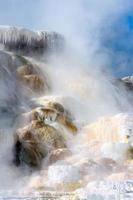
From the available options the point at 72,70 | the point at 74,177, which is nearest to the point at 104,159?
the point at 74,177

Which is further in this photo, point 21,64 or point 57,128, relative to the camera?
point 21,64

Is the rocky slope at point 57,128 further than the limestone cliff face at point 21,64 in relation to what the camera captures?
No

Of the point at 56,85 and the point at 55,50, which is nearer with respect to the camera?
the point at 56,85

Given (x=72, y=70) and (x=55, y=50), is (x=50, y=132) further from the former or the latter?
(x=55, y=50)

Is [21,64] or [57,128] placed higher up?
[21,64]

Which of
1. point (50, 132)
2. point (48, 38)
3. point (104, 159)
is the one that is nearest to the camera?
point (104, 159)

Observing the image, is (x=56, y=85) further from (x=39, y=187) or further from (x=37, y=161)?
(x=39, y=187)

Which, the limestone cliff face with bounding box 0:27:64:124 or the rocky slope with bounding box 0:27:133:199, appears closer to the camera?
the rocky slope with bounding box 0:27:133:199

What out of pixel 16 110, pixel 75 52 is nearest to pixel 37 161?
pixel 16 110

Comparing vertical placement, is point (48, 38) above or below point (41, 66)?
above

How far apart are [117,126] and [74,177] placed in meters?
5.06

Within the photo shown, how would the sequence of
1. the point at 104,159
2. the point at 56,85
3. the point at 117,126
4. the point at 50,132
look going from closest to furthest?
the point at 104,159, the point at 50,132, the point at 117,126, the point at 56,85

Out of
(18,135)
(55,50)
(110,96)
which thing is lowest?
(18,135)

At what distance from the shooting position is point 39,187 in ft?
39.6
